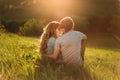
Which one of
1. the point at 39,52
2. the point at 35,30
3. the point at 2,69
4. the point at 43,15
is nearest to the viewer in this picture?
the point at 2,69

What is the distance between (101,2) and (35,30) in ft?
22.7

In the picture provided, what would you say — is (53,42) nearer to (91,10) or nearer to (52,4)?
(91,10)

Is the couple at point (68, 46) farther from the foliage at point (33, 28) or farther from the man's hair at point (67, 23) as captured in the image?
the foliage at point (33, 28)

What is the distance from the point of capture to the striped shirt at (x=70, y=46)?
8.18 metres

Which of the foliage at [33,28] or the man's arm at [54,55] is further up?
the man's arm at [54,55]

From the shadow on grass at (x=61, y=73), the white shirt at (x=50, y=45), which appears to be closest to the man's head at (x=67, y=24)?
the white shirt at (x=50, y=45)

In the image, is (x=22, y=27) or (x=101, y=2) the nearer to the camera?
(x=22, y=27)

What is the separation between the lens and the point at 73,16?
38562mm

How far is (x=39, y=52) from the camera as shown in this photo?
877cm

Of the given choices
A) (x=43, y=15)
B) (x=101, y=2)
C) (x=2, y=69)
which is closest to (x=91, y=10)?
(x=101, y=2)

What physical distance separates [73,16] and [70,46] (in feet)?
99.6

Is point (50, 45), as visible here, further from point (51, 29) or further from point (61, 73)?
point (61, 73)

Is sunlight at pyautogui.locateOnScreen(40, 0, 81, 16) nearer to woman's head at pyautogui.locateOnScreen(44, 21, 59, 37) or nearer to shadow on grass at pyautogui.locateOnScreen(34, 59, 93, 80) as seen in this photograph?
woman's head at pyautogui.locateOnScreen(44, 21, 59, 37)

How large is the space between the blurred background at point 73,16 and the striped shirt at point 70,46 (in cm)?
2550
